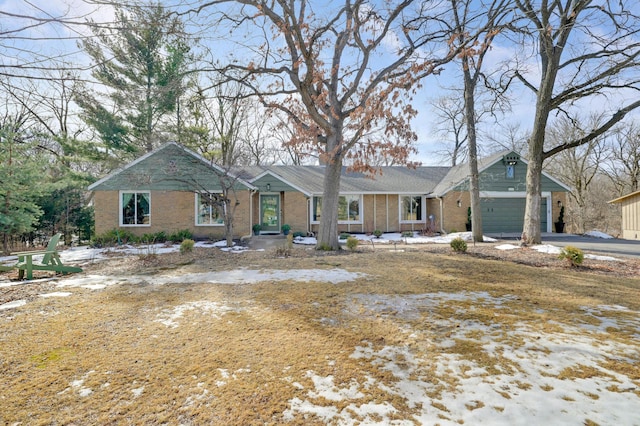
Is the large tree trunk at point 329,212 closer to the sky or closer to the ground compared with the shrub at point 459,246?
closer to the sky

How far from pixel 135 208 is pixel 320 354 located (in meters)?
15.7

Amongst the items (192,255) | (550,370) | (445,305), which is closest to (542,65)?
(445,305)

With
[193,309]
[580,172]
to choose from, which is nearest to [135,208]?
[193,309]

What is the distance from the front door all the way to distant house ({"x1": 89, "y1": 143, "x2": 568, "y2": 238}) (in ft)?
0.19

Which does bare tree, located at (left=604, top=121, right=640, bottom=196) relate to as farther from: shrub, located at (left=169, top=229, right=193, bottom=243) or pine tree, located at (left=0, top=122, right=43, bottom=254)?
pine tree, located at (left=0, top=122, right=43, bottom=254)

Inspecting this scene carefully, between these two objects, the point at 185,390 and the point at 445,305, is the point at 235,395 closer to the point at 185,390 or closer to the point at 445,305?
the point at 185,390

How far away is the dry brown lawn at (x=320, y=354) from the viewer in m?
2.09

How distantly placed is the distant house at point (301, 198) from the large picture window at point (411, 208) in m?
0.06

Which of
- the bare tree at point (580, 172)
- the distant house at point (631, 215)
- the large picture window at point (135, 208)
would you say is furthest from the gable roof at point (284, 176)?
the bare tree at point (580, 172)

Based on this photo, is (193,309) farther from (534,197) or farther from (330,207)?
(534,197)

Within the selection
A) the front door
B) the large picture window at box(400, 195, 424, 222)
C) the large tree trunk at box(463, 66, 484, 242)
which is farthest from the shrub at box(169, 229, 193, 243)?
the large tree trunk at box(463, 66, 484, 242)

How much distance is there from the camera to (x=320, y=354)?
2855 mm

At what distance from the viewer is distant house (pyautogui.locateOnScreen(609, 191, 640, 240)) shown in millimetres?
15883

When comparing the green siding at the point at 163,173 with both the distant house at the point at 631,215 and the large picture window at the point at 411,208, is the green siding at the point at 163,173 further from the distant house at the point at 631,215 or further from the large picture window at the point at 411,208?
the distant house at the point at 631,215
